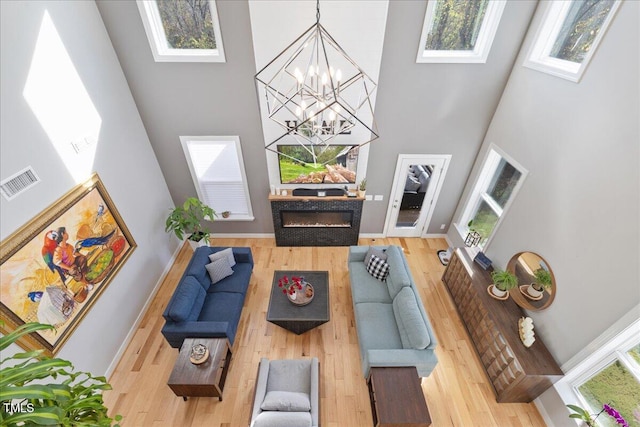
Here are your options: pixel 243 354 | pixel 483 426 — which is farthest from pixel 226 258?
pixel 483 426

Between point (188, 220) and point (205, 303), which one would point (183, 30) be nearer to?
point (188, 220)

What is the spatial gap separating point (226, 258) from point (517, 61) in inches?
221

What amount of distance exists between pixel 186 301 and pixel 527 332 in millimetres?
4526

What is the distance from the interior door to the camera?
539 cm

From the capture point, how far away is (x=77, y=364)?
11.3 feet

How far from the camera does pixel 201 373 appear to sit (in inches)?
138

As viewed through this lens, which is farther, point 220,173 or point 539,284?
point 220,173

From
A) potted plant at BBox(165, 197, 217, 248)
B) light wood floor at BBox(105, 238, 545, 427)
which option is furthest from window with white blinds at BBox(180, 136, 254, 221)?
light wood floor at BBox(105, 238, 545, 427)

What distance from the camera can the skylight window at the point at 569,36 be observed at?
3.23 m

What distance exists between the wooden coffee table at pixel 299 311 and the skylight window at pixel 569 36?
4300mm

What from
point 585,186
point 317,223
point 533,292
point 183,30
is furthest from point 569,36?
point 183,30

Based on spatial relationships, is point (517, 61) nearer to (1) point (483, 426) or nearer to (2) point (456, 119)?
(2) point (456, 119)

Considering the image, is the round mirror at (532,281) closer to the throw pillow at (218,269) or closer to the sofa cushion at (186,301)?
the throw pillow at (218,269)

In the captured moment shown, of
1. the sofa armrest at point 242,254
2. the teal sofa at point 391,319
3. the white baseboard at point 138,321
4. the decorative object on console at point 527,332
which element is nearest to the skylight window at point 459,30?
the teal sofa at point 391,319
